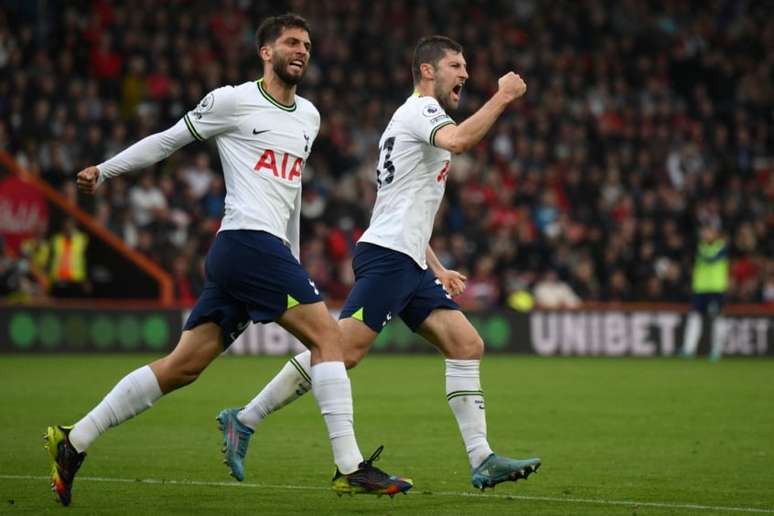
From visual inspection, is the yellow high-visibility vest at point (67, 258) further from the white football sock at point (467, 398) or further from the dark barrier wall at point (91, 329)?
the white football sock at point (467, 398)

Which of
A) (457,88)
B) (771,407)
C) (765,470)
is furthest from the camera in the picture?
(771,407)

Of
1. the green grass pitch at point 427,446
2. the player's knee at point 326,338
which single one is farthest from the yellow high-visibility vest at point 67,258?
the player's knee at point 326,338

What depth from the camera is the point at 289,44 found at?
303 inches

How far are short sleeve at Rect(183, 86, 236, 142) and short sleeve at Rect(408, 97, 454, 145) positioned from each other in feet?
3.40

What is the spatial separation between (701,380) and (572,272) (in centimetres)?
661

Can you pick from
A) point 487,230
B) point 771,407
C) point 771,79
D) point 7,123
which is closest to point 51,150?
point 7,123

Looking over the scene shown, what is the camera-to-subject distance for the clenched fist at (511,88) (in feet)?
24.4

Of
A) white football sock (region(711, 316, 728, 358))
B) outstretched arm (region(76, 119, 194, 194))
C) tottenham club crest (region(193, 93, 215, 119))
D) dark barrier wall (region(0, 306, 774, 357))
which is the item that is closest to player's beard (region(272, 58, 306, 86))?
tottenham club crest (region(193, 93, 215, 119))

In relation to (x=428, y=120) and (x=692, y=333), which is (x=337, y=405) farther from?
(x=692, y=333)

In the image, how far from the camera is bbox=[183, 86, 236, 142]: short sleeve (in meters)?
7.57

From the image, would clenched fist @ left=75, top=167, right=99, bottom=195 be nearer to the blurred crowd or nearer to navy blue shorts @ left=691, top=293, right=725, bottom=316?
the blurred crowd

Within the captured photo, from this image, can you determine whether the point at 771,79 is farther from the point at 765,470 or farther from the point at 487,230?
the point at 765,470

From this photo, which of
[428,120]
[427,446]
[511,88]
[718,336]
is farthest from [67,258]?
[511,88]

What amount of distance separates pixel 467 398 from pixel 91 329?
1387 cm
